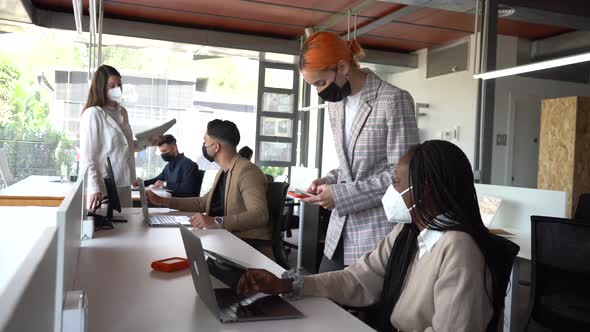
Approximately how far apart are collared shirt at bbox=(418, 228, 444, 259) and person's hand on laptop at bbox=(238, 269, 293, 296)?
0.42 metres

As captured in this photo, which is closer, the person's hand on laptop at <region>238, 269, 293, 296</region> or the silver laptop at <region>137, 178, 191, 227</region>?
the person's hand on laptop at <region>238, 269, 293, 296</region>

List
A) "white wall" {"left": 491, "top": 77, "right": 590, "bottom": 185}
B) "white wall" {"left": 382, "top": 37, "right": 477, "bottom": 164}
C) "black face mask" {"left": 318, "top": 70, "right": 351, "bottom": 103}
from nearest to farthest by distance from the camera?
"black face mask" {"left": 318, "top": 70, "right": 351, "bottom": 103} → "white wall" {"left": 382, "top": 37, "right": 477, "bottom": 164} → "white wall" {"left": 491, "top": 77, "right": 590, "bottom": 185}

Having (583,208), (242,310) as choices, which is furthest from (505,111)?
(242,310)

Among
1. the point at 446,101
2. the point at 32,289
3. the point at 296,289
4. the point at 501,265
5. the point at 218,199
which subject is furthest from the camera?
the point at 446,101

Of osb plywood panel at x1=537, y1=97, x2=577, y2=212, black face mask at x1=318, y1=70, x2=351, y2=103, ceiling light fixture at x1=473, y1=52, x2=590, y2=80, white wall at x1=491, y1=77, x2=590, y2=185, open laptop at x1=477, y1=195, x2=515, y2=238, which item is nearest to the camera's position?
black face mask at x1=318, y1=70, x2=351, y2=103

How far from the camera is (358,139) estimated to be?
1959 millimetres

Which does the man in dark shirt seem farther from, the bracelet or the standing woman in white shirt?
the bracelet

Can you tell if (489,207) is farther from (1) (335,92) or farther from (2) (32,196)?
(2) (32,196)

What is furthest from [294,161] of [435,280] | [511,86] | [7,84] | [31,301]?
[31,301]

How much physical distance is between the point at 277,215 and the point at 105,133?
3.81 ft

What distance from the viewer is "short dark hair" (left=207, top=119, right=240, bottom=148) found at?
3.06 meters

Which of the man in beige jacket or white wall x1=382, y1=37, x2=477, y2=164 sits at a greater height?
white wall x1=382, y1=37, x2=477, y2=164

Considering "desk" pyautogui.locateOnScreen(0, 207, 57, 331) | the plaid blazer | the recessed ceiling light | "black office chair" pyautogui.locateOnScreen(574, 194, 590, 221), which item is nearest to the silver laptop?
the plaid blazer

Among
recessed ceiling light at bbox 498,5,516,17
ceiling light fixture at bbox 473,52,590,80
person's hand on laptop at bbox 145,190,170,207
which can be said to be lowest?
person's hand on laptop at bbox 145,190,170,207
